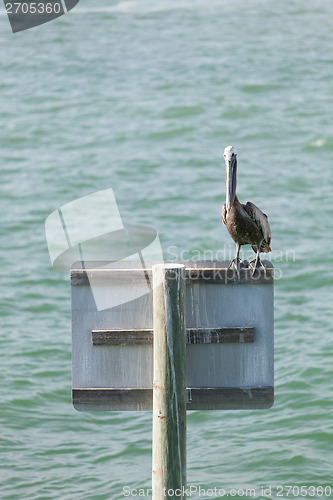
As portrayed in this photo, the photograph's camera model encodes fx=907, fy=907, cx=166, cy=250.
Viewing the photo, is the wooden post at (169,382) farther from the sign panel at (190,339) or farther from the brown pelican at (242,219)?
the brown pelican at (242,219)

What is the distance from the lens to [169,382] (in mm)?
4676

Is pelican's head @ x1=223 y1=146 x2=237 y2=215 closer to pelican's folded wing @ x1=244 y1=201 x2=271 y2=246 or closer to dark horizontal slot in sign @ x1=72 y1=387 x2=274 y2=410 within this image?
pelican's folded wing @ x1=244 y1=201 x2=271 y2=246

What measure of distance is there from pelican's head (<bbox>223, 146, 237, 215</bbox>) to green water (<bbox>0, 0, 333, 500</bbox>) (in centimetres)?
388

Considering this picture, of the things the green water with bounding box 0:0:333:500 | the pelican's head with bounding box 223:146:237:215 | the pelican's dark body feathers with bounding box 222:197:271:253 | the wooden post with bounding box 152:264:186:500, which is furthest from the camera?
the green water with bounding box 0:0:333:500

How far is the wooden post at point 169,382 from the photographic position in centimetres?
459

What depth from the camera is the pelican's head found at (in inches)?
206

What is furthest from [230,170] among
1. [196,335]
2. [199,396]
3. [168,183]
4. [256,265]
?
[168,183]

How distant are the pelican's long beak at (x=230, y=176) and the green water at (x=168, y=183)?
386 cm

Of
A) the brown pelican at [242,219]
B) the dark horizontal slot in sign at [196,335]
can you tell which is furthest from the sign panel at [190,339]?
the brown pelican at [242,219]

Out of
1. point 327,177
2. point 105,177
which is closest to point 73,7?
point 105,177

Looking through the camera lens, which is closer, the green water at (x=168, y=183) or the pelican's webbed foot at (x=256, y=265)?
the pelican's webbed foot at (x=256, y=265)

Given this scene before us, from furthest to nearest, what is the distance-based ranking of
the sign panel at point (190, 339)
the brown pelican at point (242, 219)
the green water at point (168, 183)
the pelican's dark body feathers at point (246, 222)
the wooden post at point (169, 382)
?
the green water at point (168, 183), the pelican's dark body feathers at point (246, 222), the brown pelican at point (242, 219), the sign panel at point (190, 339), the wooden post at point (169, 382)

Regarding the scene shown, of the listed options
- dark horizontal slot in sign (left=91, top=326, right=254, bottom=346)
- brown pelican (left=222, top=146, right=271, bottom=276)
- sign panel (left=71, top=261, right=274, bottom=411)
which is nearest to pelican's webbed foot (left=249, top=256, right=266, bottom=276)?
sign panel (left=71, top=261, right=274, bottom=411)

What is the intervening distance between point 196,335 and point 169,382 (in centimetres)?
29
